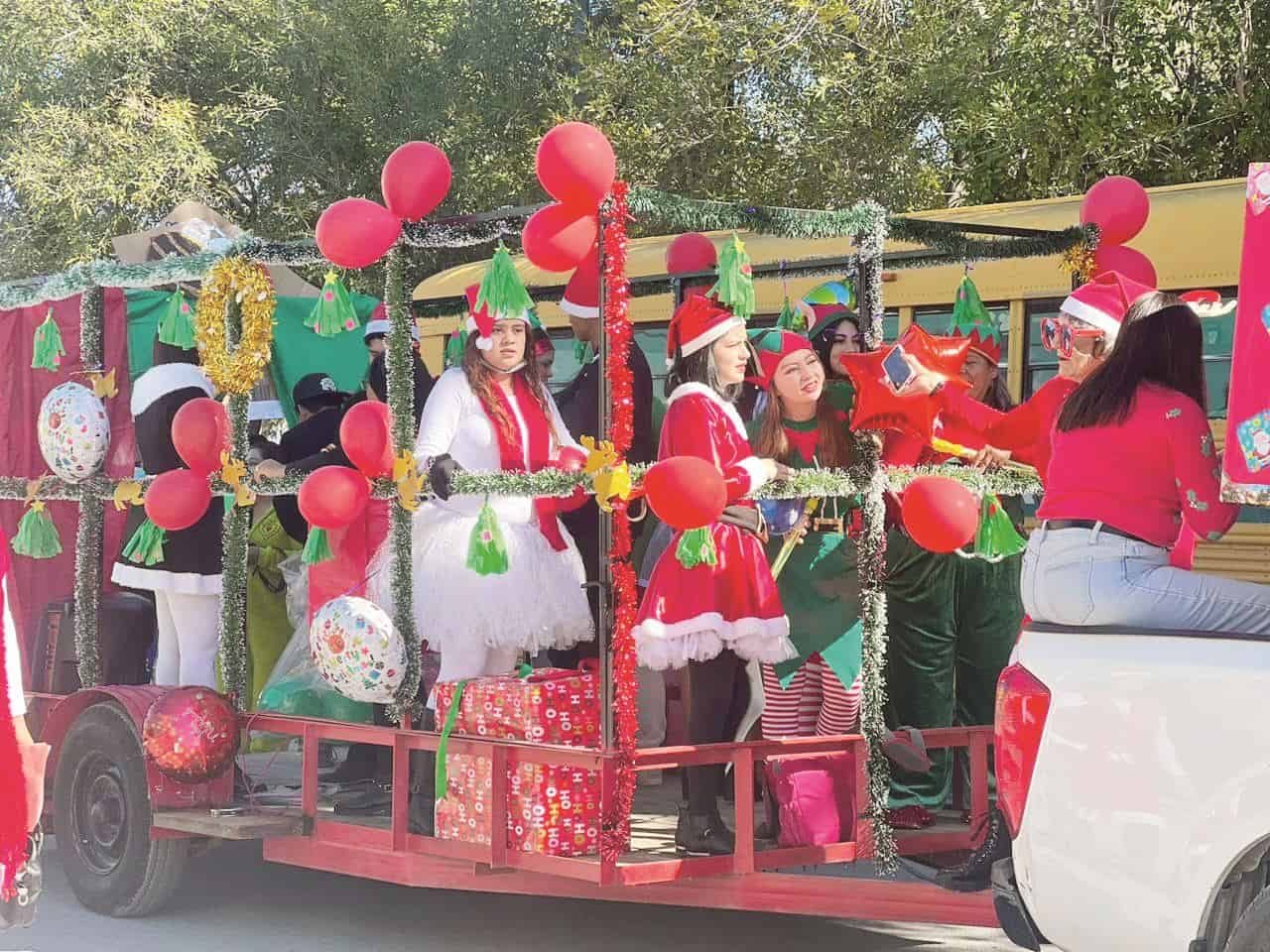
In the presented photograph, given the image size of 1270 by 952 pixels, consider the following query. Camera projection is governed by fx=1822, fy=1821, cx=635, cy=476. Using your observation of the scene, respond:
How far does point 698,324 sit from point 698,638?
106 centimetres

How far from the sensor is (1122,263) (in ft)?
22.9

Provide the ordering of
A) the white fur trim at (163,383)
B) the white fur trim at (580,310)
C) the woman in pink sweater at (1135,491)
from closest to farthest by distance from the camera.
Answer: the woman in pink sweater at (1135,491)
the white fur trim at (580,310)
the white fur trim at (163,383)

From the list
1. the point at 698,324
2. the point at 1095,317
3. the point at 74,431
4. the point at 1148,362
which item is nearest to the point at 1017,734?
the point at 1148,362

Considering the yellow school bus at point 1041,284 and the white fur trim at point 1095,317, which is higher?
the yellow school bus at point 1041,284

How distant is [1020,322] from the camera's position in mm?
10039

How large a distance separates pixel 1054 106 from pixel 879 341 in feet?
28.7

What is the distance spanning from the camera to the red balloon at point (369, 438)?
632 centimetres

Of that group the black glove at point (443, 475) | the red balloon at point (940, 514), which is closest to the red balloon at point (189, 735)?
the black glove at point (443, 475)

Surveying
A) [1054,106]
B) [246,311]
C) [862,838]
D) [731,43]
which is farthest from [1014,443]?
[731,43]

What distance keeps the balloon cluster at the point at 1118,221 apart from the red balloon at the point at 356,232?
2731mm

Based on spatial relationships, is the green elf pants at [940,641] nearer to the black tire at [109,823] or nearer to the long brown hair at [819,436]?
the long brown hair at [819,436]

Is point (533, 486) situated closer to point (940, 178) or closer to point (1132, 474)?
point (1132, 474)

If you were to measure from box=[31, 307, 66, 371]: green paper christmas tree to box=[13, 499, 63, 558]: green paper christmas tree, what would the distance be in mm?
602

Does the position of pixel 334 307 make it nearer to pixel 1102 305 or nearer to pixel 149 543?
pixel 149 543
